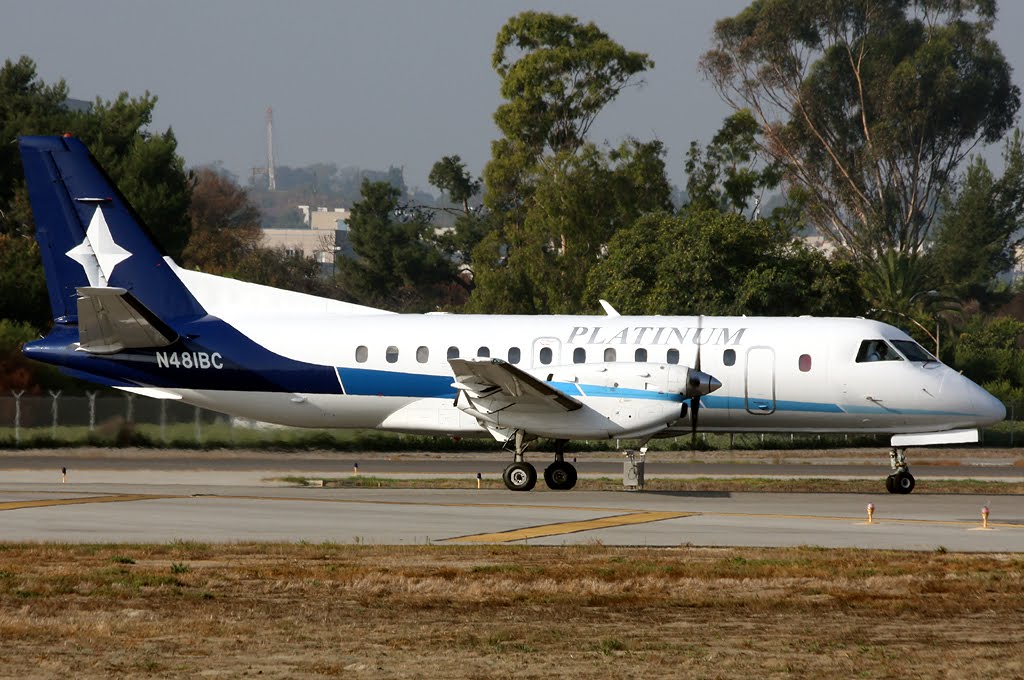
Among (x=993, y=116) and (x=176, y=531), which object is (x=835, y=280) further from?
(x=993, y=116)

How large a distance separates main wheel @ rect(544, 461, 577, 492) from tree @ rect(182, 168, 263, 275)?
45.4 metres

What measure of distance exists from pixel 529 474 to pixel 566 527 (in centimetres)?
642

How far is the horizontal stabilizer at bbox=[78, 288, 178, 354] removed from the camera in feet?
81.5

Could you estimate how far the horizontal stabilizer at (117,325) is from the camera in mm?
24844

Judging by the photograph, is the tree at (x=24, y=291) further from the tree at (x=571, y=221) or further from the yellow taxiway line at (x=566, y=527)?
the yellow taxiway line at (x=566, y=527)

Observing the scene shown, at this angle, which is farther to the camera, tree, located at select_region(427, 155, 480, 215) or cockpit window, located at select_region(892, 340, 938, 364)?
tree, located at select_region(427, 155, 480, 215)

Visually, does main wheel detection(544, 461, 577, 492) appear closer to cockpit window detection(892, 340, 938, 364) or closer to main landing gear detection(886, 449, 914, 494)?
main landing gear detection(886, 449, 914, 494)

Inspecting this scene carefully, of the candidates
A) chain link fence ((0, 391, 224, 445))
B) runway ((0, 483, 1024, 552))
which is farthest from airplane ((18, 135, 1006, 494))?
chain link fence ((0, 391, 224, 445))

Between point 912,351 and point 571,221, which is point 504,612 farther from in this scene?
point 571,221

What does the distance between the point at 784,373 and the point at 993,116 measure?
3053 inches

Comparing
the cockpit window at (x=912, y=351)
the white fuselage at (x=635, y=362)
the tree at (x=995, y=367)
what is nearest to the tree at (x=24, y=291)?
Result: the white fuselage at (x=635, y=362)

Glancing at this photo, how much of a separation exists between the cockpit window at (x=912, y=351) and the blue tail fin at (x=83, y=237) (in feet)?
44.4

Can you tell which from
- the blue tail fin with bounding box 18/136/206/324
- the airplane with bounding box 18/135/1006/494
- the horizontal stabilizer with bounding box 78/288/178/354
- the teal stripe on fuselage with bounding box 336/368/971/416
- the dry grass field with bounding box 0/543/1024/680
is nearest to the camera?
the dry grass field with bounding box 0/543/1024/680

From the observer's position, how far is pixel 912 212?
310 ft
